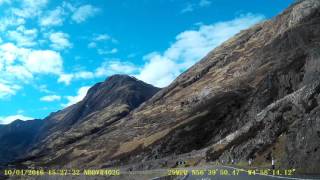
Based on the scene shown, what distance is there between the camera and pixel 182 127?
176m

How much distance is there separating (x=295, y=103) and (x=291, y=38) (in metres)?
105

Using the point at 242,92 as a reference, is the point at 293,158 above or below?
below

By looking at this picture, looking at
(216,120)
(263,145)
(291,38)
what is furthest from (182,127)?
(263,145)

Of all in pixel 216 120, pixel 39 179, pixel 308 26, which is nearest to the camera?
pixel 39 179

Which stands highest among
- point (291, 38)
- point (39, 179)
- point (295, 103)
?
point (291, 38)

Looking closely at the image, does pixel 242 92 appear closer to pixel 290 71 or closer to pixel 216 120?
pixel 216 120

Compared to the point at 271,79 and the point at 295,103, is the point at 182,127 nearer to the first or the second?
the point at 271,79

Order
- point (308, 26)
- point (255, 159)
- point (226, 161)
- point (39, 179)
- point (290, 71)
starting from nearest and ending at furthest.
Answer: point (255, 159)
point (226, 161)
point (39, 179)
point (290, 71)
point (308, 26)

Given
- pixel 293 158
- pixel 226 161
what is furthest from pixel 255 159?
pixel 293 158

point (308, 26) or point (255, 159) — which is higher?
point (308, 26)

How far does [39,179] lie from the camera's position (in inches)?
5379

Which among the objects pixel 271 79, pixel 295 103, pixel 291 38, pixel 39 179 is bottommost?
pixel 39 179

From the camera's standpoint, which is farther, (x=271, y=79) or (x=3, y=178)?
(x=3, y=178)

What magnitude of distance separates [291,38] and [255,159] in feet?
Result: 428
